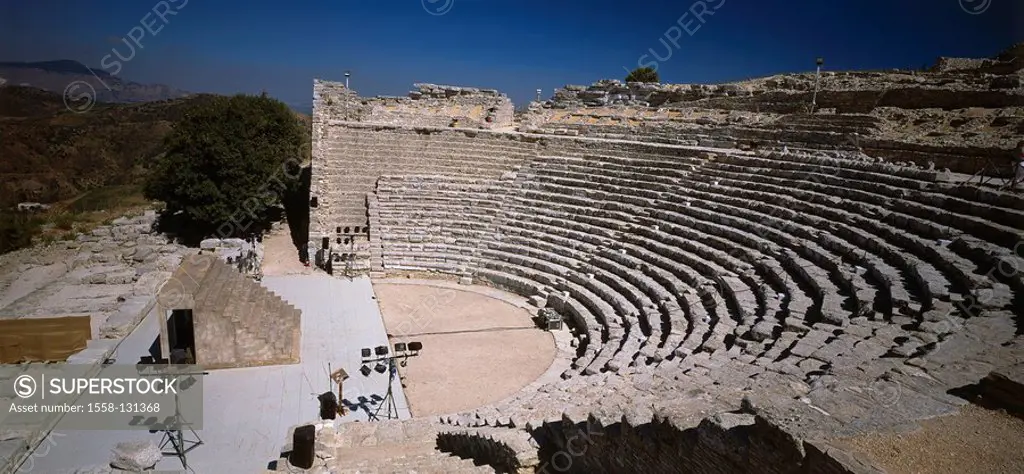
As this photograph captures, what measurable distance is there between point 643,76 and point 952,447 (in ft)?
116

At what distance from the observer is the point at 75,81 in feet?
54.1

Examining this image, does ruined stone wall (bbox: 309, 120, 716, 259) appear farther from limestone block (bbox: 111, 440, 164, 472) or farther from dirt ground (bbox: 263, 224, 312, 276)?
limestone block (bbox: 111, 440, 164, 472)

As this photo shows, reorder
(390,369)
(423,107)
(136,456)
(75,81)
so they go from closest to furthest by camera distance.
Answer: (136,456)
(390,369)
(75,81)
(423,107)

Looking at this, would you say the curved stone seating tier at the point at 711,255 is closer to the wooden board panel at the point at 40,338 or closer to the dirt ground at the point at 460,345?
the dirt ground at the point at 460,345

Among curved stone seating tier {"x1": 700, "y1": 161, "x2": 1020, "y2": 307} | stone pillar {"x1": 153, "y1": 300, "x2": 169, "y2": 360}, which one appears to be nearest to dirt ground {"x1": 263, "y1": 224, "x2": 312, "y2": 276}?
stone pillar {"x1": 153, "y1": 300, "x2": 169, "y2": 360}

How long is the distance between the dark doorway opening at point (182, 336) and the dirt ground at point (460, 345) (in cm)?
342

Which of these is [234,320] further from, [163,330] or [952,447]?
[952,447]

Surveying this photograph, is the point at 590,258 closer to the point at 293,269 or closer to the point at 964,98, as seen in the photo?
the point at 293,269

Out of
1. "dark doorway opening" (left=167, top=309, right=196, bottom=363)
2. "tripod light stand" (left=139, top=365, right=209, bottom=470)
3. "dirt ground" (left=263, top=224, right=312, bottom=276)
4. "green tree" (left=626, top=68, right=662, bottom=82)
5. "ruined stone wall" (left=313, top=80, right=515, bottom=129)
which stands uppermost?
"green tree" (left=626, top=68, right=662, bottom=82)

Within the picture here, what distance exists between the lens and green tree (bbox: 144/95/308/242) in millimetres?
16984

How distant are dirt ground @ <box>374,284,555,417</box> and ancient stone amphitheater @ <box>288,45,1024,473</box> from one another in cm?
80

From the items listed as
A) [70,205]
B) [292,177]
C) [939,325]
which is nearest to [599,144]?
[292,177]

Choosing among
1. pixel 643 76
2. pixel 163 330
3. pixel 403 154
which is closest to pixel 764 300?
pixel 163 330

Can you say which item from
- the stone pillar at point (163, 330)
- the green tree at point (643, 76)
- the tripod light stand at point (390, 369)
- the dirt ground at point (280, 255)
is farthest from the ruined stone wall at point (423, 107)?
the green tree at point (643, 76)
